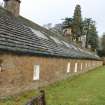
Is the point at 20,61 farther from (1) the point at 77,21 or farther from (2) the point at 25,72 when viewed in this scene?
(1) the point at 77,21

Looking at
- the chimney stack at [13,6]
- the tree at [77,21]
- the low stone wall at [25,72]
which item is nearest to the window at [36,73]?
the low stone wall at [25,72]

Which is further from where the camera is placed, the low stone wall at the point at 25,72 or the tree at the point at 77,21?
the tree at the point at 77,21

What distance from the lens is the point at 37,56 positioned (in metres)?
17.0

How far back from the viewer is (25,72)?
15445mm

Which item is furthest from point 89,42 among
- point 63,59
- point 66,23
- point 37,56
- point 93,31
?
point 37,56

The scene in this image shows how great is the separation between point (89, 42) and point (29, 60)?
8019 centimetres

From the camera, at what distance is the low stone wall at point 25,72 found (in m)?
13.2

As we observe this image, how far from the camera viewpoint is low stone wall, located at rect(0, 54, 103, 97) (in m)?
13.2

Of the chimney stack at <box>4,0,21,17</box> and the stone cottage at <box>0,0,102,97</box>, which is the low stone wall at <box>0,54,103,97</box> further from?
the chimney stack at <box>4,0,21,17</box>

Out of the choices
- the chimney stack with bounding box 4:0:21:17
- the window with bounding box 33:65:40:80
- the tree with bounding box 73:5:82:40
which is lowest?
the window with bounding box 33:65:40:80

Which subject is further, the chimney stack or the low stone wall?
the chimney stack

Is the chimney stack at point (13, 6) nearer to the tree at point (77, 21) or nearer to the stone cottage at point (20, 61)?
the stone cottage at point (20, 61)

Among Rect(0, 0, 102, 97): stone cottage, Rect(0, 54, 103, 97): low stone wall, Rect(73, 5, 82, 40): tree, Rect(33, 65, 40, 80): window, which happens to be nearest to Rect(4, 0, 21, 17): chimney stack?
Rect(0, 0, 102, 97): stone cottage

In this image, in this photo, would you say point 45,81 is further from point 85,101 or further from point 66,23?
point 66,23
